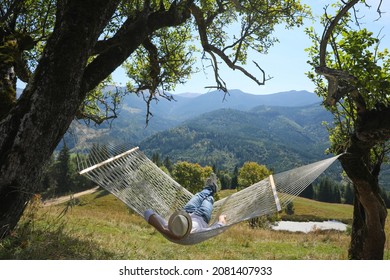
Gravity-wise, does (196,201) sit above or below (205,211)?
above

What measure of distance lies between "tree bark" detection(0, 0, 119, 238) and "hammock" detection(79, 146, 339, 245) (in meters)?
0.57

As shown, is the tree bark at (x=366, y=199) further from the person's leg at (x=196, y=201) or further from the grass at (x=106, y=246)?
the person's leg at (x=196, y=201)

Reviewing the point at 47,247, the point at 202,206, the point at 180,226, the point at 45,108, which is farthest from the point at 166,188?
the point at 45,108

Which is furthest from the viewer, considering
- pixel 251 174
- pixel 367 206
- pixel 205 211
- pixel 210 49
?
pixel 251 174

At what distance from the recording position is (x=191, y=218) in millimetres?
3732

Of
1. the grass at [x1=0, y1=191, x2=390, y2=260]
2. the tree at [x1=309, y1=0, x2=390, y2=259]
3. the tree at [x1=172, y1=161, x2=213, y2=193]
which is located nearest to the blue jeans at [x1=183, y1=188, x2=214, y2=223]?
the grass at [x1=0, y1=191, x2=390, y2=260]

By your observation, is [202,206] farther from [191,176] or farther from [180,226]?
[191,176]

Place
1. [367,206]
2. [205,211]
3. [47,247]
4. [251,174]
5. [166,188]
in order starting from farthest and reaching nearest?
[251,174] → [166,188] → [367,206] → [205,211] → [47,247]

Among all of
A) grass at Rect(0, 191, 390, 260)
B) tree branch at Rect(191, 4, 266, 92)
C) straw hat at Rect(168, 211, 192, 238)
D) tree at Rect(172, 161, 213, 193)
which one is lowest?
tree at Rect(172, 161, 213, 193)

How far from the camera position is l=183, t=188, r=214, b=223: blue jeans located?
14.0ft

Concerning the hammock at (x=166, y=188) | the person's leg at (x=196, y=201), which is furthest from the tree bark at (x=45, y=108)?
the person's leg at (x=196, y=201)

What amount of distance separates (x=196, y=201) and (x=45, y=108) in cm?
217

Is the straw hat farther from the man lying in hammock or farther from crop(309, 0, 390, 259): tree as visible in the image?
crop(309, 0, 390, 259): tree

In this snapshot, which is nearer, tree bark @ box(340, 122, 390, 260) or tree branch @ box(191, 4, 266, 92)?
tree bark @ box(340, 122, 390, 260)
